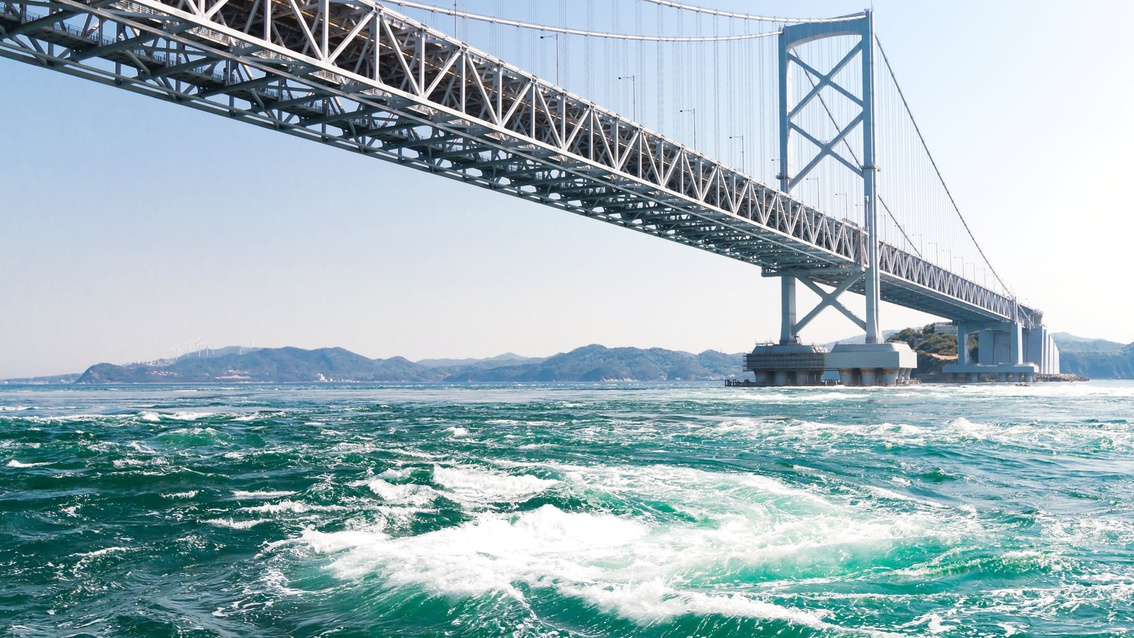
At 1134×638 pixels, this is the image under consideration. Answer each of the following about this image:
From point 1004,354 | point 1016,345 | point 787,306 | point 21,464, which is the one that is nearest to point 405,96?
point 21,464

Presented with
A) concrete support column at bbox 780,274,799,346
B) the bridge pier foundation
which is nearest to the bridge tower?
concrete support column at bbox 780,274,799,346

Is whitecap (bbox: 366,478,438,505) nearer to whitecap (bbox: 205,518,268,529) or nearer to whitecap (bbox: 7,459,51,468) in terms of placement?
whitecap (bbox: 205,518,268,529)

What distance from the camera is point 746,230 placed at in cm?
5234

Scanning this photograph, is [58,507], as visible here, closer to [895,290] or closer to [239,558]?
[239,558]

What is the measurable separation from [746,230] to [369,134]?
1082 inches

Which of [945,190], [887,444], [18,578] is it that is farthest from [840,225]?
[18,578]

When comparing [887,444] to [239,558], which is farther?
[887,444]

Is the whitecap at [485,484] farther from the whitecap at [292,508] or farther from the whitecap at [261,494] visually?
the whitecap at [261,494]

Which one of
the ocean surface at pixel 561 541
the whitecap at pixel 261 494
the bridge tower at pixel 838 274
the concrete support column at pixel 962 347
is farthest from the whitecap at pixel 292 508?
the concrete support column at pixel 962 347

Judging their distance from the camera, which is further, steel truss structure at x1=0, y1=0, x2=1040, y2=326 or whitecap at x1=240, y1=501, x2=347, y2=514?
steel truss structure at x1=0, y1=0, x2=1040, y2=326

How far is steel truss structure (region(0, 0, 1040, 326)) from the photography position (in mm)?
21578

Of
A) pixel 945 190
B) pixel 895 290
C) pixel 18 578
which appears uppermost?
pixel 945 190

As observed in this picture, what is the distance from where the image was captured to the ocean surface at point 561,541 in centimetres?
664

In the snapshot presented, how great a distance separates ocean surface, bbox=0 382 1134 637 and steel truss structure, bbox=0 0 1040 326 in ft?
32.6
